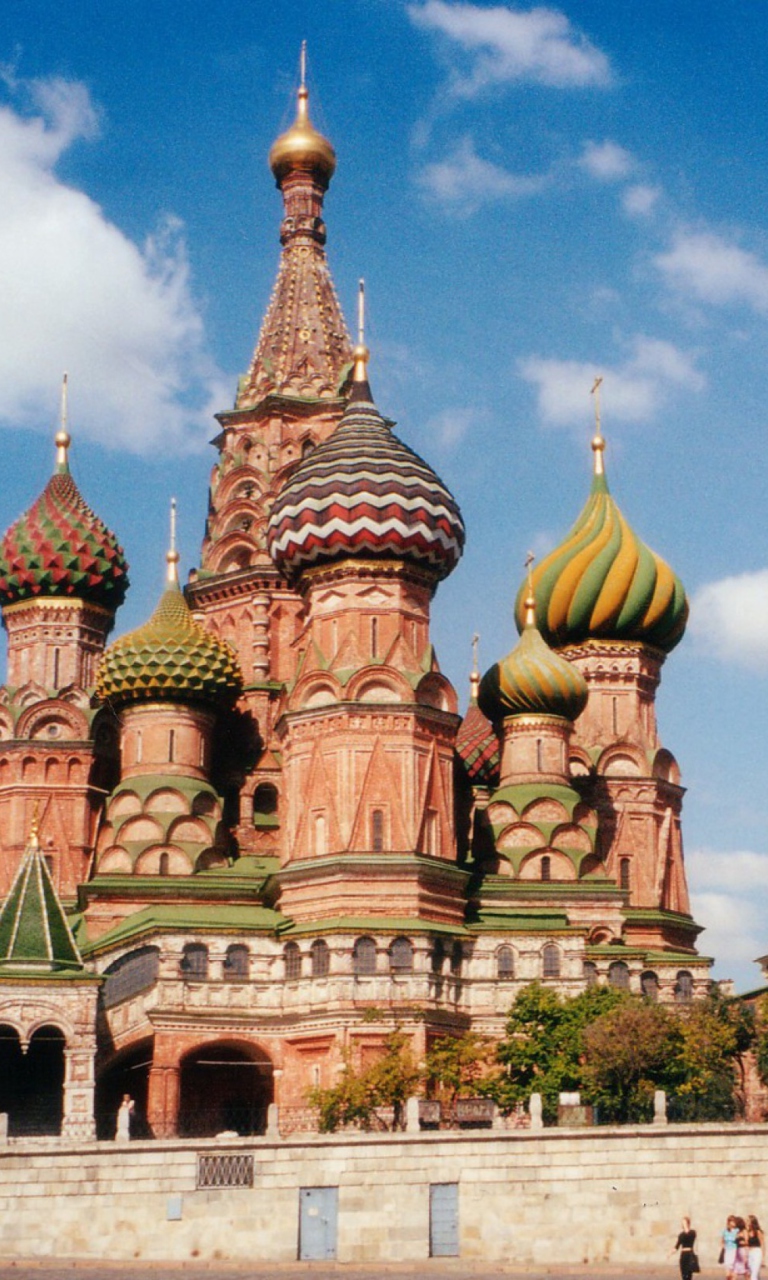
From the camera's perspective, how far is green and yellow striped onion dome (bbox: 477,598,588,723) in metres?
55.7

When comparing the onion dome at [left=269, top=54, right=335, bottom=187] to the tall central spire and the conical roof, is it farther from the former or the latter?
the conical roof

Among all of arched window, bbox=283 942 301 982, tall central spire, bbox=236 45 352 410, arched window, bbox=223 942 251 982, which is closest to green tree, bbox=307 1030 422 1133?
arched window, bbox=283 942 301 982

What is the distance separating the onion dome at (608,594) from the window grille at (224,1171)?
25.0m

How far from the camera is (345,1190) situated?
3712 cm

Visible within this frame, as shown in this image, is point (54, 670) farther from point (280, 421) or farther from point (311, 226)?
point (311, 226)

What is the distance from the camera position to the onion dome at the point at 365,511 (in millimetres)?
53031

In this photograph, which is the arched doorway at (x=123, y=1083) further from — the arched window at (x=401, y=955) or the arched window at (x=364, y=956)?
the arched window at (x=401, y=955)

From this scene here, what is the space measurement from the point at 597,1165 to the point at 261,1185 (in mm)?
5406

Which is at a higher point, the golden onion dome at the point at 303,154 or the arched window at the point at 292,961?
the golden onion dome at the point at 303,154

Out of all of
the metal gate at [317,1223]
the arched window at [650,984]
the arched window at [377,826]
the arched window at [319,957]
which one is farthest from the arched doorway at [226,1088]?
the metal gate at [317,1223]

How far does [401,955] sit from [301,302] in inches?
831

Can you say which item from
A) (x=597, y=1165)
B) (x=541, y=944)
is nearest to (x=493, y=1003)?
(x=541, y=944)

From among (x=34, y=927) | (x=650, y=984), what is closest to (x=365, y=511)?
(x=34, y=927)

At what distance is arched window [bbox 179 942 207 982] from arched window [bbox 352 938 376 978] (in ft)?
11.0
